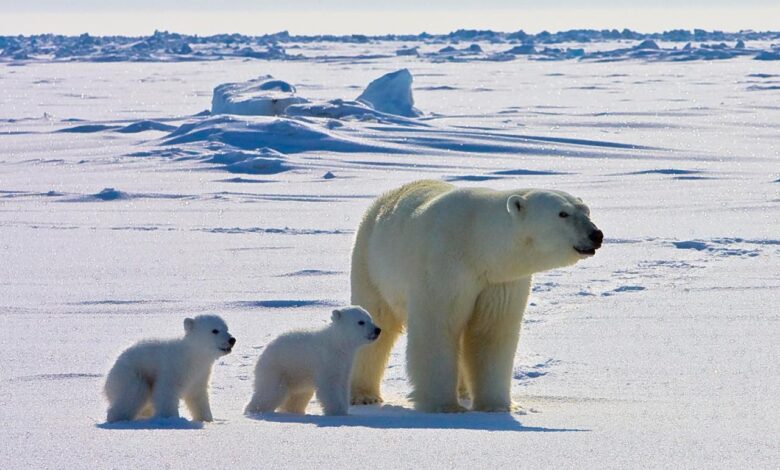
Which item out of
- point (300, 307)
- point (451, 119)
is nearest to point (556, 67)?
point (451, 119)

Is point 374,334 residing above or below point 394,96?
above

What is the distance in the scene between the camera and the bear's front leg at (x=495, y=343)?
182 inches

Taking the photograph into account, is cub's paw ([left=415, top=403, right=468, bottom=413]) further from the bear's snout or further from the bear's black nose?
the bear's black nose

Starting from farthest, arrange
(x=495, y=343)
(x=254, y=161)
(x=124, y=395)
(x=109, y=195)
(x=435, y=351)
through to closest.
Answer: (x=254, y=161), (x=109, y=195), (x=495, y=343), (x=435, y=351), (x=124, y=395)

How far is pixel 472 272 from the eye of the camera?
4.52 metres

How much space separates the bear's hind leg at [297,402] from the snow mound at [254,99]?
13.3m

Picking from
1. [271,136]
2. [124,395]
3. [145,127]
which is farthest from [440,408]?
[145,127]

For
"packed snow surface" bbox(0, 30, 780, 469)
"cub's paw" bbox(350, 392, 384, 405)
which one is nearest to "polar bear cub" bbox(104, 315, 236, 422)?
"packed snow surface" bbox(0, 30, 780, 469)

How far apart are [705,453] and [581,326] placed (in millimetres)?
2855

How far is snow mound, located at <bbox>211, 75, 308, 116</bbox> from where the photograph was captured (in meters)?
17.9

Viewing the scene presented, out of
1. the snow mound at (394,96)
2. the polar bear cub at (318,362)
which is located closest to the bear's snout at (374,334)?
the polar bear cub at (318,362)

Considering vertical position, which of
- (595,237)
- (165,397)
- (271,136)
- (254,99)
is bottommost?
(271,136)

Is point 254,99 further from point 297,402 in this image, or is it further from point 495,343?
point 495,343

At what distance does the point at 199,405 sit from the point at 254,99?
46.3 feet
